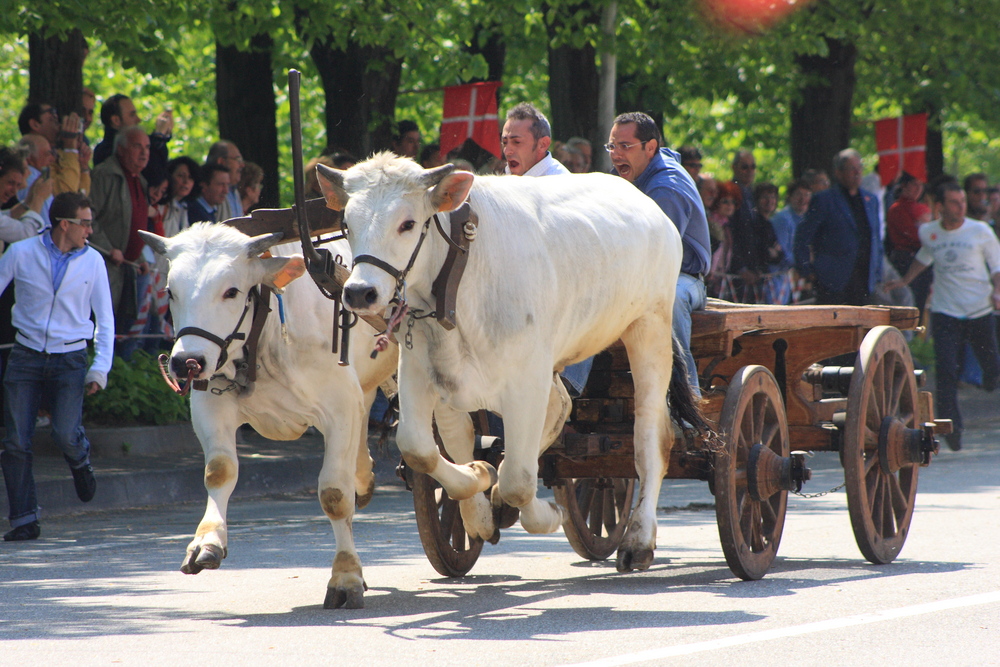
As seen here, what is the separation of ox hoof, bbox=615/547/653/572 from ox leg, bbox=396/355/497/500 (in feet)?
2.60

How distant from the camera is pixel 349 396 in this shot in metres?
6.97

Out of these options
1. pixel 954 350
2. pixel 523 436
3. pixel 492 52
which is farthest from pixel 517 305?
pixel 492 52

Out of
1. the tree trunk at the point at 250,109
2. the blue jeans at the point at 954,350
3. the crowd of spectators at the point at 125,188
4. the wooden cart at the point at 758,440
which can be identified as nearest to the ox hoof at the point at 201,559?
the wooden cart at the point at 758,440

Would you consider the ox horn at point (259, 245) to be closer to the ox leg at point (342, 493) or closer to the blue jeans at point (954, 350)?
the ox leg at point (342, 493)

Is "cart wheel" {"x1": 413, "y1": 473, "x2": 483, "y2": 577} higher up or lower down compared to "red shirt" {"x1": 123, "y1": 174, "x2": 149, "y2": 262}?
lower down

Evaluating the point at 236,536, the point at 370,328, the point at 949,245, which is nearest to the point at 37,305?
the point at 236,536

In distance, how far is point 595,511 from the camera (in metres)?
8.63

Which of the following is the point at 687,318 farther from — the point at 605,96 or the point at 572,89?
the point at 572,89

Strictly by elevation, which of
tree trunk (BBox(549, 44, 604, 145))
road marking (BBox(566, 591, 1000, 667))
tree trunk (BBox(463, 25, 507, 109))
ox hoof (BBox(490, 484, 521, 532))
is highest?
tree trunk (BBox(463, 25, 507, 109))

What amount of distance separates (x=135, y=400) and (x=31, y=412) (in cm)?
313

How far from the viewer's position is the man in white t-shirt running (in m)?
14.8

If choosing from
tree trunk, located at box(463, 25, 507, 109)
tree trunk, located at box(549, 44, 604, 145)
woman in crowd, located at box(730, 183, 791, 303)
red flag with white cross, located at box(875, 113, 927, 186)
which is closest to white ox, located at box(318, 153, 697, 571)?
woman in crowd, located at box(730, 183, 791, 303)

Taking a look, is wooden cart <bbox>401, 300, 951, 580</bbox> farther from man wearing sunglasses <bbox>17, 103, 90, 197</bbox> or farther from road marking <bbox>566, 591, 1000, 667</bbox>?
man wearing sunglasses <bbox>17, 103, 90, 197</bbox>

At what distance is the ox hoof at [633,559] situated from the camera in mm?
7012
